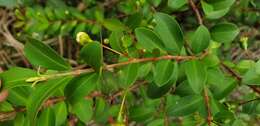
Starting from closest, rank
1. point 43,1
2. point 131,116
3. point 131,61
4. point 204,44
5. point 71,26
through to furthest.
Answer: point 131,61 < point 204,44 < point 131,116 < point 71,26 < point 43,1

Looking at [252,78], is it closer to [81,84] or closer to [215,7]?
[215,7]

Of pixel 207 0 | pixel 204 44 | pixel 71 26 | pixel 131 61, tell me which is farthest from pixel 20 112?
pixel 71 26

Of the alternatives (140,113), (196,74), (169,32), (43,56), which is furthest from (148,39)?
(140,113)

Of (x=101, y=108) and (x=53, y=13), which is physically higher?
(x=53, y=13)

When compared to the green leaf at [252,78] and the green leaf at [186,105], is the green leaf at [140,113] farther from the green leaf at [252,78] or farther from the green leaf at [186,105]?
the green leaf at [252,78]

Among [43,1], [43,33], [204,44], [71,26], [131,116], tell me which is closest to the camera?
[204,44]

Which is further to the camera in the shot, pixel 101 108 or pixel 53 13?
pixel 53 13

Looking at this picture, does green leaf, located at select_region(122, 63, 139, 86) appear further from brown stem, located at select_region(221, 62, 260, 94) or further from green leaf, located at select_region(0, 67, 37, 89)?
brown stem, located at select_region(221, 62, 260, 94)

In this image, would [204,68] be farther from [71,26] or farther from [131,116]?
[71,26]
